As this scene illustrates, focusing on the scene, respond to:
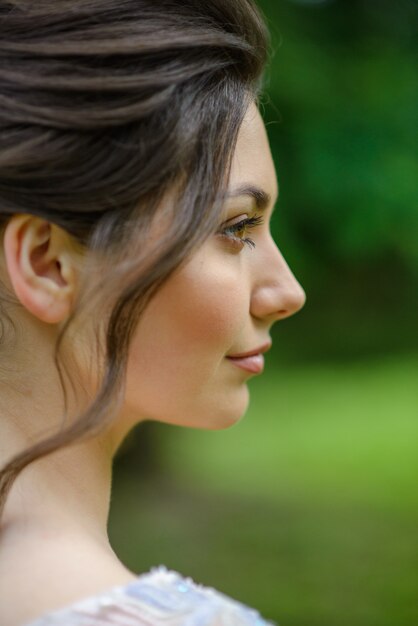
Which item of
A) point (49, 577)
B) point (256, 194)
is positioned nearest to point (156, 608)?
point (49, 577)

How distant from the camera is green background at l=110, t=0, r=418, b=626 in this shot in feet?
19.1

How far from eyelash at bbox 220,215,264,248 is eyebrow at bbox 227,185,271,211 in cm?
3

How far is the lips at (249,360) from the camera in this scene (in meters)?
2.13

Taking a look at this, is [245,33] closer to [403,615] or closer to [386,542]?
[403,615]

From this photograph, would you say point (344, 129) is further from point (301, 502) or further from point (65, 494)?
point (65, 494)

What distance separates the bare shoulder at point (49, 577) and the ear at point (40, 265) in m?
0.44

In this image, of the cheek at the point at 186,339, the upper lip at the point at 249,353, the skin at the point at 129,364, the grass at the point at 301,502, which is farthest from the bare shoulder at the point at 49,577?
the grass at the point at 301,502

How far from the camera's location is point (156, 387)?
2029 millimetres

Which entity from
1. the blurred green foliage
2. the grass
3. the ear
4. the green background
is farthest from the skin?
the grass

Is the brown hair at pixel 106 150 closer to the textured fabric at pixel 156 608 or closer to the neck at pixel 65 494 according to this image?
the neck at pixel 65 494

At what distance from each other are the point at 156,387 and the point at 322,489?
23.2 feet

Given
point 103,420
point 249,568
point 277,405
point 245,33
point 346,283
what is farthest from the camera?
point 277,405

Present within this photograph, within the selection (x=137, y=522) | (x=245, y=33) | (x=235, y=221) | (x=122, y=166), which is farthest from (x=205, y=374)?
(x=137, y=522)

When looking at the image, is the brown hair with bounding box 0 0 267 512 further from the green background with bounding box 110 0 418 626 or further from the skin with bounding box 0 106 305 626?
the green background with bounding box 110 0 418 626
